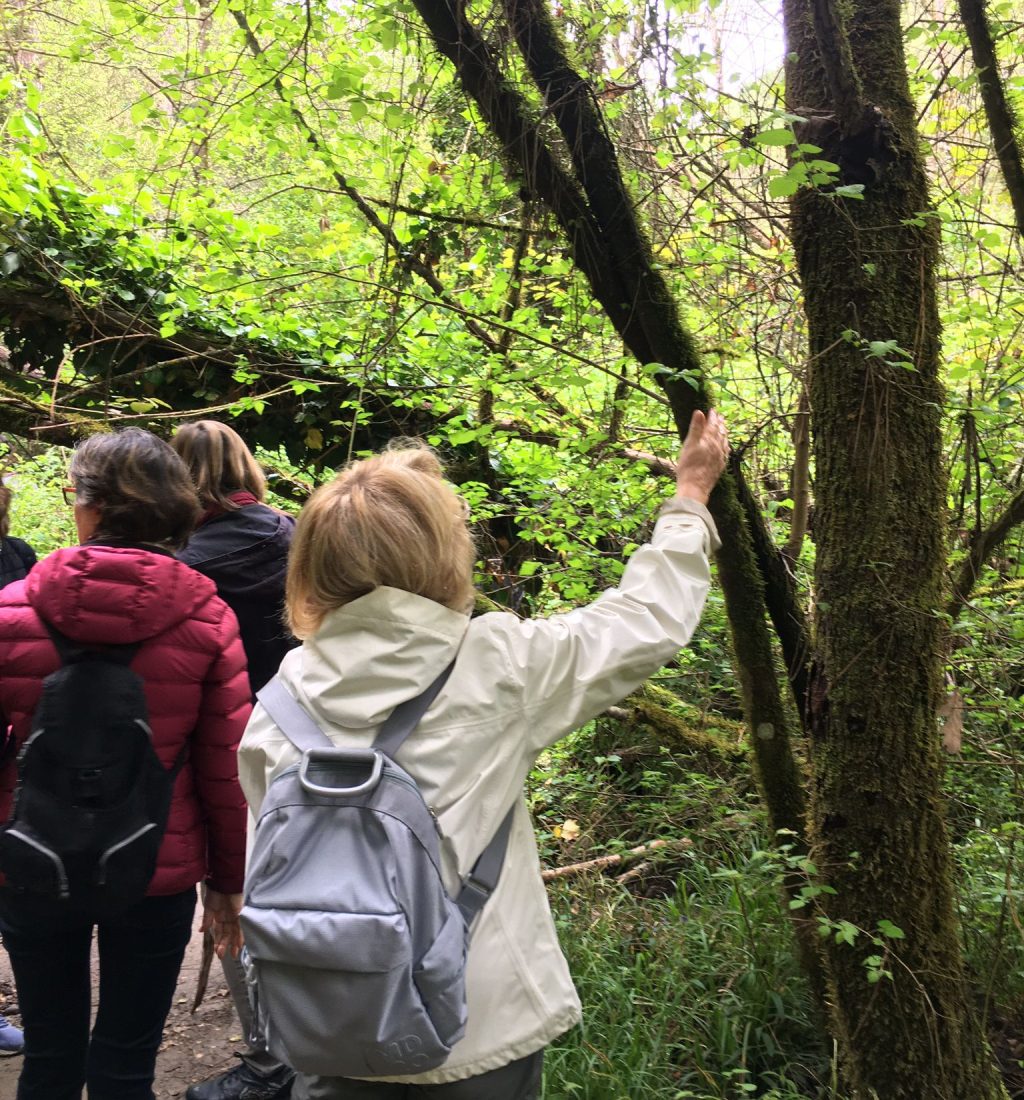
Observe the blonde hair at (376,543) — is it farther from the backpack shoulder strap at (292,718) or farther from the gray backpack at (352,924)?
the gray backpack at (352,924)

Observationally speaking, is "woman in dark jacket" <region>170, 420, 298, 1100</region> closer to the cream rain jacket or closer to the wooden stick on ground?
the cream rain jacket

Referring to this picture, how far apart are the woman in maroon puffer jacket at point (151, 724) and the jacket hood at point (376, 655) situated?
2.53 feet

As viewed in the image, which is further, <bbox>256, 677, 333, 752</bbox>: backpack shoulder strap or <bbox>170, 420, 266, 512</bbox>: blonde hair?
<bbox>170, 420, 266, 512</bbox>: blonde hair

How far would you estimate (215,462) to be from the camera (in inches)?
118

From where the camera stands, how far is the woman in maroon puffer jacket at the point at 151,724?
201 centimetres

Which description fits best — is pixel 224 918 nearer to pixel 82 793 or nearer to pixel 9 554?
pixel 82 793

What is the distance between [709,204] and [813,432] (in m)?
1.22

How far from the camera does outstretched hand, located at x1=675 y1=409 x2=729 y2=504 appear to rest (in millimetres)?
1883

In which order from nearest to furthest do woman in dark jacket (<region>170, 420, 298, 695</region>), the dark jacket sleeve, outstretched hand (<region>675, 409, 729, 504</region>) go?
1. outstretched hand (<region>675, 409, 729, 504</region>)
2. the dark jacket sleeve
3. woman in dark jacket (<region>170, 420, 298, 695</region>)

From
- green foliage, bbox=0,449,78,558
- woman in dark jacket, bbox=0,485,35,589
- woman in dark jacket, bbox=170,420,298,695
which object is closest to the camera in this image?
woman in dark jacket, bbox=170,420,298,695

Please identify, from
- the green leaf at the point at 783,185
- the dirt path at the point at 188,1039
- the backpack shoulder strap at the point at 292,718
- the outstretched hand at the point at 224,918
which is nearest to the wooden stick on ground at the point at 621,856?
the dirt path at the point at 188,1039

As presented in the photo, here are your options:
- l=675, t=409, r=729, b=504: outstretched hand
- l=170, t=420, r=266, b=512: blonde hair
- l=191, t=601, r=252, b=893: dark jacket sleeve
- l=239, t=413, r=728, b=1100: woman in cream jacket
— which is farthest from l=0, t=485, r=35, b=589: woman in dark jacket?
l=675, t=409, r=729, b=504: outstretched hand

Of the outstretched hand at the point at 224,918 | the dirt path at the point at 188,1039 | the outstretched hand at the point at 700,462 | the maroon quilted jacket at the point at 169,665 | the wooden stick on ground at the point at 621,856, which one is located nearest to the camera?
the outstretched hand at the point at 700,462

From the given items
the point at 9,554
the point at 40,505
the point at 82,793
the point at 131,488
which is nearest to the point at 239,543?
the point at 131,488
